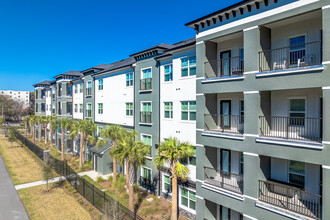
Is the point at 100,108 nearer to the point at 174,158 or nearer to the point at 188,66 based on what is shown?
the point at 188,66

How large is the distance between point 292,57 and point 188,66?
7472 millimetres

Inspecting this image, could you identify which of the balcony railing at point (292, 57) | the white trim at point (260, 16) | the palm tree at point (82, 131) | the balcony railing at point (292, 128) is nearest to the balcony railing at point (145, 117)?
the white trim at point (260, 16)

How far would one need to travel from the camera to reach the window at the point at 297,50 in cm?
1095

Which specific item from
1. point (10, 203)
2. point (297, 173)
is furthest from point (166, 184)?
point (10, 203)

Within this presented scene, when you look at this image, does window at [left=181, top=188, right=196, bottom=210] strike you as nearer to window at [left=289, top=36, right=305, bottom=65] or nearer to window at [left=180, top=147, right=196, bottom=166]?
window at [left=180, top=147, right=196, bottom=166]

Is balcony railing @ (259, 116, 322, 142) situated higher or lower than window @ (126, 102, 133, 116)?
lower

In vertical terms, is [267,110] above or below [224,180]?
above

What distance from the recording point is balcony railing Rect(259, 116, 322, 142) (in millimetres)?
10305

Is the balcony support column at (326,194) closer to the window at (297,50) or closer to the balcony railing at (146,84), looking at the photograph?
the window at (297,50)

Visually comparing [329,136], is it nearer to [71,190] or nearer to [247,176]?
[247,176]

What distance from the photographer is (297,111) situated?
11.1 m

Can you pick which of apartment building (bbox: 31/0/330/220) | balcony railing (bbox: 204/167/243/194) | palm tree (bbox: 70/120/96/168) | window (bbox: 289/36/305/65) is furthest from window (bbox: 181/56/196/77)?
palm tree (bbox: 70/120/96/168)

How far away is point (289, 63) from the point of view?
444 inches

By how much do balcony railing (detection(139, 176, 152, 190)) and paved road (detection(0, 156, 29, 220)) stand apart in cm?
1000
